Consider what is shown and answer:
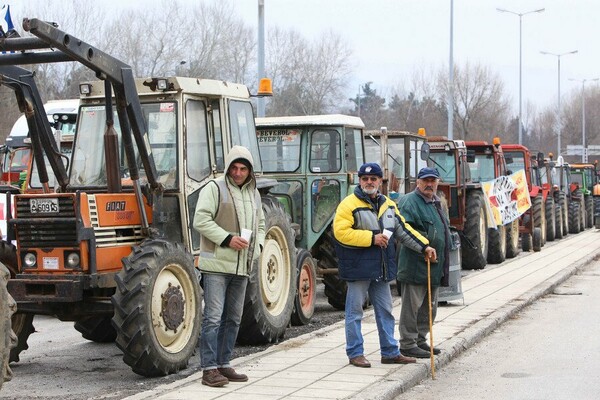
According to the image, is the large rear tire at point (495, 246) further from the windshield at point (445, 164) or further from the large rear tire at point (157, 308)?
the large rear tire at point (157, 308)

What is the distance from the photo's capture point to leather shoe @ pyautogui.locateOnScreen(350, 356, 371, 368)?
997cm

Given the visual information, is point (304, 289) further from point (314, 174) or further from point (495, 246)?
point (495, 246)

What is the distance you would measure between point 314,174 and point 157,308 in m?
5.63

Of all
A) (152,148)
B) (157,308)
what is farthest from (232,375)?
(152,148)

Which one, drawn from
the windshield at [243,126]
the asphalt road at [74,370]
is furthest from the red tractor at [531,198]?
the windshield at [243,126]

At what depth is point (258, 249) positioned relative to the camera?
9516mm

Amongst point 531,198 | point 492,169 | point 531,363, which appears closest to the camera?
point 531,363

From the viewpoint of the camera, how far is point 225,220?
9.25 meters

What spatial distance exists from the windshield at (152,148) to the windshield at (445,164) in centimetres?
1156

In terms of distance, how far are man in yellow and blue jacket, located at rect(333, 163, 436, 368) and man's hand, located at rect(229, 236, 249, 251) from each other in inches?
46.1

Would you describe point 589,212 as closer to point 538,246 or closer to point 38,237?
point 538,246

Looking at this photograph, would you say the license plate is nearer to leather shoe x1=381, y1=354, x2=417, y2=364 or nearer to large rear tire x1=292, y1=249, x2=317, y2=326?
leather shoe x1=381, y1=354, x2=417, y2=364

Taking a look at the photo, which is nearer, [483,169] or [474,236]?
[474,236]

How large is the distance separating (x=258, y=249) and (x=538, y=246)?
1915 cm
